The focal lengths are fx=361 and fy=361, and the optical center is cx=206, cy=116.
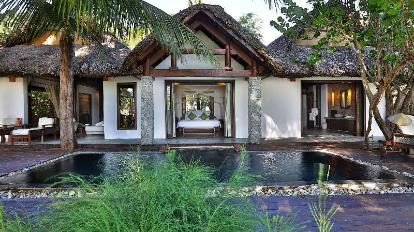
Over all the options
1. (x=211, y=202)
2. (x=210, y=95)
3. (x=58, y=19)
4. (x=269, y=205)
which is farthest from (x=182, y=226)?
(x=210, y=95)

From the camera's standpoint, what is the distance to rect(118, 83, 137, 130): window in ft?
42.8

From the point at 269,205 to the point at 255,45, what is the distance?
669cm

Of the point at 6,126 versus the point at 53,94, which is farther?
the point at 53,94

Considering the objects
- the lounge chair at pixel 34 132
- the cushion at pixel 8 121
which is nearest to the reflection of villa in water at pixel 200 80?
the cushion at pixel 8 121

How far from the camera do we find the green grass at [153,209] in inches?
63.5

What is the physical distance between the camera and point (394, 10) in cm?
634

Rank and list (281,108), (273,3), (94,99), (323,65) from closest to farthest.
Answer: (273,3)
(323,65)
(281,108)
(94,99)

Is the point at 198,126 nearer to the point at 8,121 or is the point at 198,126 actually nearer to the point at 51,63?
the point at 51,63

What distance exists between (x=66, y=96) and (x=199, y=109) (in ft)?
25.9

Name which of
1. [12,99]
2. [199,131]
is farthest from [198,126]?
[12,99]

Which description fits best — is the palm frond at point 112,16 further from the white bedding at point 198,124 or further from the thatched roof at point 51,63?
the white bedding at point 198,124

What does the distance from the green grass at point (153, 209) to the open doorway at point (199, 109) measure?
36.3ft

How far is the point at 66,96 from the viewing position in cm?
997

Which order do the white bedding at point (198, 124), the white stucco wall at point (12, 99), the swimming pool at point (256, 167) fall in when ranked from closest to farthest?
1. the swimming pool at point (256, 167)
2. the white stucco wall at point (12, 99)
3. the white bedding at point (198, 124)
